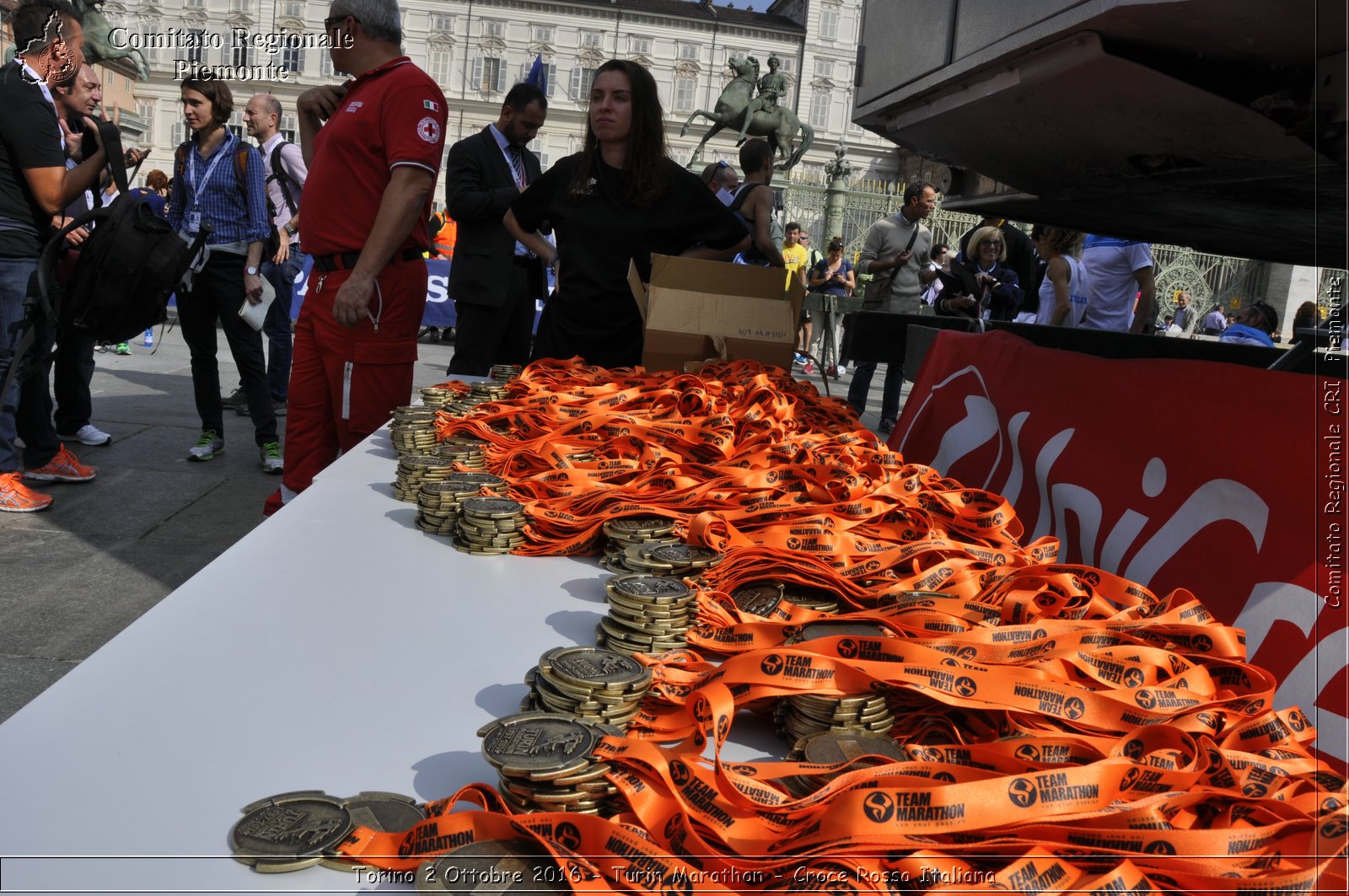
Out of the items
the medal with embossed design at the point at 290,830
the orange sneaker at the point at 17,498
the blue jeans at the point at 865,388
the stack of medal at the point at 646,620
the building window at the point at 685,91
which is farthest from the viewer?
the building window at the point at 685,91

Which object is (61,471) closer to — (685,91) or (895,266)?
(895,266)

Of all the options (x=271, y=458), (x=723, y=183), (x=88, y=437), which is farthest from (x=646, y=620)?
(x=723, y=183)

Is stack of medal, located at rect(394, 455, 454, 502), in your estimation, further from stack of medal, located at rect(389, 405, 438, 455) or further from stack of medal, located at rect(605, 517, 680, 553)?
stack of medal, located at rect(605, 517, 680, 553)

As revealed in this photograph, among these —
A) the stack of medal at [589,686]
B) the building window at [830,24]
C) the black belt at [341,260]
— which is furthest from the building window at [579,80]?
the stack of medal at [589,686]

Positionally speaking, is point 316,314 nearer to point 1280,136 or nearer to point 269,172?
point 1280,136

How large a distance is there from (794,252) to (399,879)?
17.9 m

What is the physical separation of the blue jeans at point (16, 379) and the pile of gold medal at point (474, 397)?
3.31 metres

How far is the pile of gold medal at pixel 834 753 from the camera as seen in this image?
121 cm

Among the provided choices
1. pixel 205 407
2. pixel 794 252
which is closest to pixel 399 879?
pixel 205 407

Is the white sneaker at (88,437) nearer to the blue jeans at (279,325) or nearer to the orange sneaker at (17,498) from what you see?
the blue jeans at (279,325)

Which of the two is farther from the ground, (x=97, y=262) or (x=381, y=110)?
(x=381, y=110)

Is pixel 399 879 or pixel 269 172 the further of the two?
pixel 269 172

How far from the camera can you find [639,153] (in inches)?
176

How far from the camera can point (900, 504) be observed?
2354 millimetres
